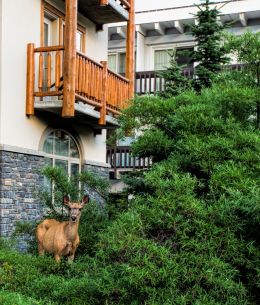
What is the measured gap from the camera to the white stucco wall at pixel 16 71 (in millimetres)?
14062

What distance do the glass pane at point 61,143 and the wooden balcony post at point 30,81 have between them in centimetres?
186

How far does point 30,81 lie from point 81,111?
140 centimetres

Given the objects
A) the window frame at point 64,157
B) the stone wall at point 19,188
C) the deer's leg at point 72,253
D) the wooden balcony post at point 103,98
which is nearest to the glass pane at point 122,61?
the window frame at point 64,157

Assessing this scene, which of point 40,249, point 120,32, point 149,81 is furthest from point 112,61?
point 40,249

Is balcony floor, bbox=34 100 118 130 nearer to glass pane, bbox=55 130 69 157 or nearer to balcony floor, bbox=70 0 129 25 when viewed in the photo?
glass pane, bbox=55 130 69 157

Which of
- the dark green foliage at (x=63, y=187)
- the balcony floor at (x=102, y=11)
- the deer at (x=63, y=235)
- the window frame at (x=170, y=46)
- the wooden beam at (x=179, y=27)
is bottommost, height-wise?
the deer at (x=63, y=235)

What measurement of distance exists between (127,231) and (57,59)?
7.87m

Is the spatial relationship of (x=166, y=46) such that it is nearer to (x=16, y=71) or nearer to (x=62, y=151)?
(x=62, y=151)

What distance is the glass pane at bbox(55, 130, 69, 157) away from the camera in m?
16.5

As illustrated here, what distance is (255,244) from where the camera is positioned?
812cm

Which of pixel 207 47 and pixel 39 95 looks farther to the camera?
pixel 207 47

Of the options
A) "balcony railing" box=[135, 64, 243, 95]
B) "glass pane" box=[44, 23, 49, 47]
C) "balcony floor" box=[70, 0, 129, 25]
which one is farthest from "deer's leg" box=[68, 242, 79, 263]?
"balcony railing" box=[135, 64, 243, 95]

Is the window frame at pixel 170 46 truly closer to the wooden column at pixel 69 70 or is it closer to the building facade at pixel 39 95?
the building facade at pixel 39 95

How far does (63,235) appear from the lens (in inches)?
417
